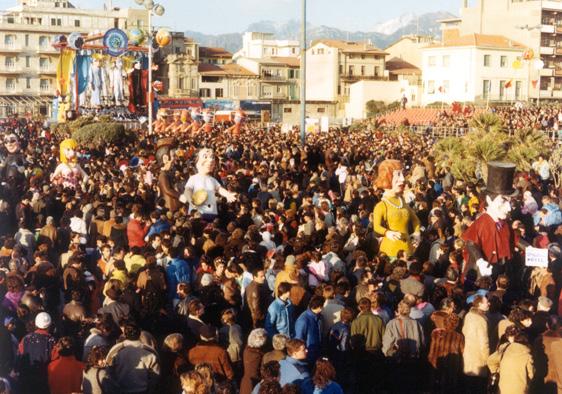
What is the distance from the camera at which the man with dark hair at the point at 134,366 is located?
21.5ft

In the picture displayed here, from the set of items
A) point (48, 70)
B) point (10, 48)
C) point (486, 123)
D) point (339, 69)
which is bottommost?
point (486, 123)

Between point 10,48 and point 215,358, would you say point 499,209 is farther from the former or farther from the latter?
point 10,48

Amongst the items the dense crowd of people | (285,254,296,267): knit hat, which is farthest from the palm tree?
(285,254,296,267): knit hat

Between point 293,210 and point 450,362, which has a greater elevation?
point 293,210

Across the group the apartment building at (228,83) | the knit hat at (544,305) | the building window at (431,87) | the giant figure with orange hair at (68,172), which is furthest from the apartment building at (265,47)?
the knit hat at (544,305)

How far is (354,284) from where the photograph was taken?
351 inches

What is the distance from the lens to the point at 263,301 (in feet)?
27.5

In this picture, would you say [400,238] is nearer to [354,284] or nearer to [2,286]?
[354,284]

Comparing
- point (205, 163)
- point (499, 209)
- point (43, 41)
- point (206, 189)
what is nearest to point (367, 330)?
point (499, 209)

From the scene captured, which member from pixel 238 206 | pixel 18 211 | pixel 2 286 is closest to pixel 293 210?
pixel 238 206

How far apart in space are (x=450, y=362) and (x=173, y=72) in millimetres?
61000

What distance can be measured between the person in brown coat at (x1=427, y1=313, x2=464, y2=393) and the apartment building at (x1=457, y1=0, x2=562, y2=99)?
52819 millimetres

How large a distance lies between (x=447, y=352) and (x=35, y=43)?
6657cm

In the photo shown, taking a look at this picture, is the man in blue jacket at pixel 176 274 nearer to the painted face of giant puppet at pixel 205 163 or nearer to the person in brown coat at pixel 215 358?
the person in brown coat at pixel 215 358
